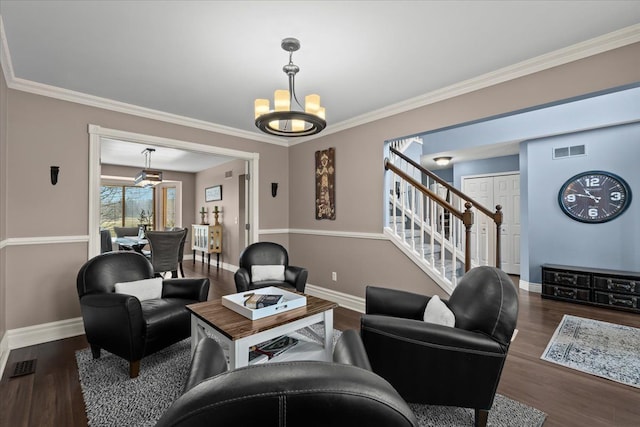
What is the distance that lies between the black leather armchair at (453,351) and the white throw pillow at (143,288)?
2.03 meters

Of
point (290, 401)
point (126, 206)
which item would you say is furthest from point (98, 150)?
point (126, 206)

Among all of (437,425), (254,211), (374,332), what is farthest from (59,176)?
(437,425)

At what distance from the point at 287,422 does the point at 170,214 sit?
9223 millimetres

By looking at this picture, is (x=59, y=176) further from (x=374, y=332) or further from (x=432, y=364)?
(x=432, y=364)

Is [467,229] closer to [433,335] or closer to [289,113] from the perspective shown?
[433,335]

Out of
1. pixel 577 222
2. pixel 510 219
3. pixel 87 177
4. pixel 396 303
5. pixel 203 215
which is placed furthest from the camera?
pixel 203 215

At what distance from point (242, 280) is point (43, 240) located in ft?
6.59

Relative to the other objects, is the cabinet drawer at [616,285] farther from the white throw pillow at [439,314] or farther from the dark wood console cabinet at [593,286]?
A: the white throw pillow at [439,314]

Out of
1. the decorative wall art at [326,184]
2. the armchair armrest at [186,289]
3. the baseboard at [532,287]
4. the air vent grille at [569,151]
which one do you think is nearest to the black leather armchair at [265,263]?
the armchair armrest at [186,289]

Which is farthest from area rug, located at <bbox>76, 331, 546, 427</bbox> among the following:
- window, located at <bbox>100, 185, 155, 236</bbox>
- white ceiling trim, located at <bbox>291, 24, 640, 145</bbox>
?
window, located at <bbox>100, 185, 155, 236</bbox>

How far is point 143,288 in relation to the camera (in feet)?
8.61

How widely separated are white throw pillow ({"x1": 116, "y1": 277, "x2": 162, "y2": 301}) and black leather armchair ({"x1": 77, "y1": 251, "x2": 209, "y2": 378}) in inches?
2.7

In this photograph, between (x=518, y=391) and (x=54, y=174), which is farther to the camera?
(x=54, y=174)

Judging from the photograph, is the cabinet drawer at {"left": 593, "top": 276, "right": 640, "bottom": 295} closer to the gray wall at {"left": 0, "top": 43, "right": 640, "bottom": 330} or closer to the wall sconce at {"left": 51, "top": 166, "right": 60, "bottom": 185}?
the gray wall at {"left": 0, "top": 43, "right": 640, "bottom": 330}
